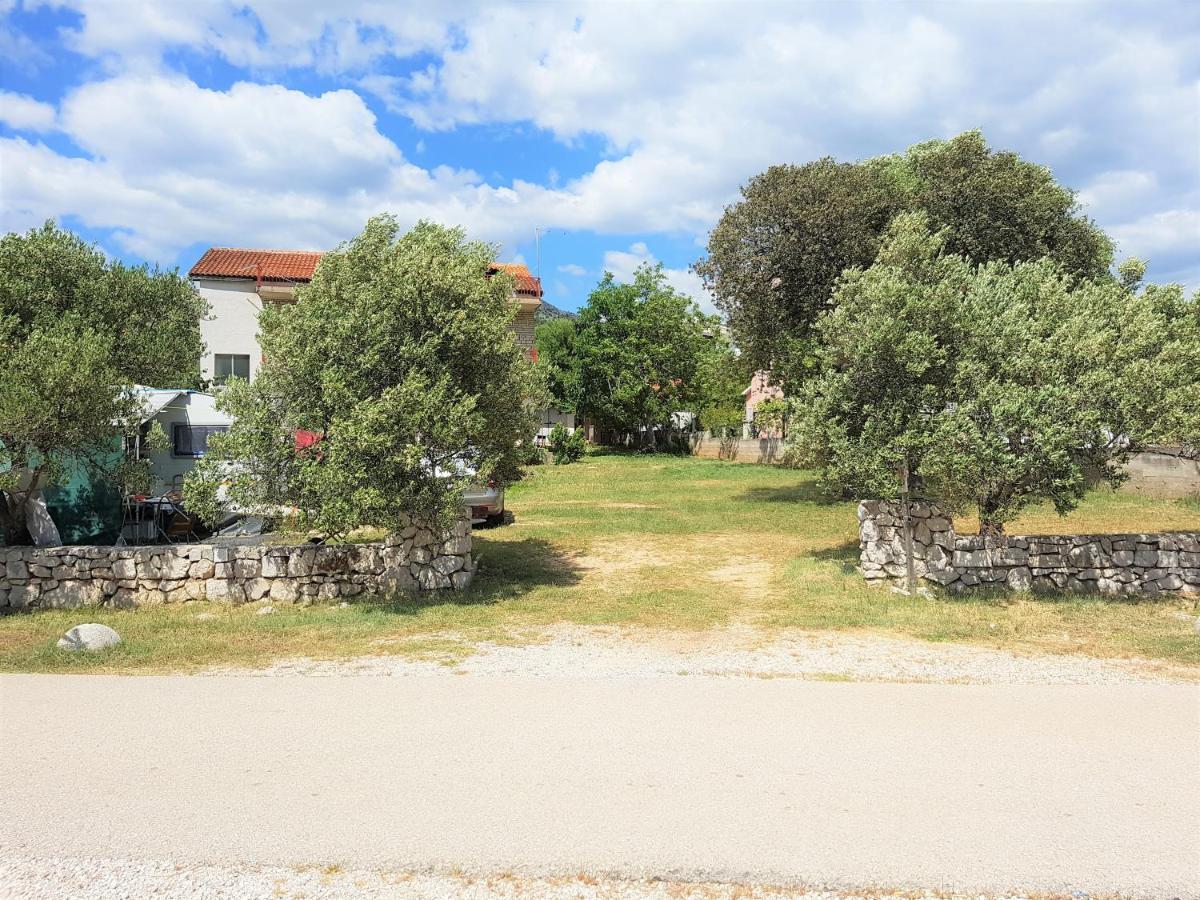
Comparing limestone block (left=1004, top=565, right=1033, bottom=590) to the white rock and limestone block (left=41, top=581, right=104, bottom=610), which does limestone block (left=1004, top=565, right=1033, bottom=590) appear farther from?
limestone block (left=41, top=581, right=104, bottom=610)

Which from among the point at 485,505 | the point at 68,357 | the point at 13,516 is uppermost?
the point at 68,357

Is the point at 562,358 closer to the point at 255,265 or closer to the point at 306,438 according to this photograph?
the point at 255,265

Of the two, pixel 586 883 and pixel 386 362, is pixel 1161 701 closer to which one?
pixel 586 883

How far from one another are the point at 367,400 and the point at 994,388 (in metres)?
8.22

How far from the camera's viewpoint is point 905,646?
8453 millimetres

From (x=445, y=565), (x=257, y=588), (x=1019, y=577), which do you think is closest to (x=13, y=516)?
(x=257, y=588)

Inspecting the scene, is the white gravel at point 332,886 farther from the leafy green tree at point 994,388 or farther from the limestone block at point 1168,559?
the limestone block at point 1168,559

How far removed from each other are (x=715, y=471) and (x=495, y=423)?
2059 centimetres

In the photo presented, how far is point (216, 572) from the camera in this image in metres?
11.1

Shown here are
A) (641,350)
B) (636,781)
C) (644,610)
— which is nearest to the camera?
(636,781)

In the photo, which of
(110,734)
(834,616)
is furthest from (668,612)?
(110,734)

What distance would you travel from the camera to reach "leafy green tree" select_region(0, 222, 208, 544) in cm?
1010

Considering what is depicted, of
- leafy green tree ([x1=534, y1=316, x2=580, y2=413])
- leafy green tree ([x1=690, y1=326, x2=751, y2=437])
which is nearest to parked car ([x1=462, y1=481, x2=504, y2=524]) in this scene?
leafy green tree ([x1=534, y1=316, x2=580, y2=413])

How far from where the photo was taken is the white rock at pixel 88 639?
Result: 26.8ft
